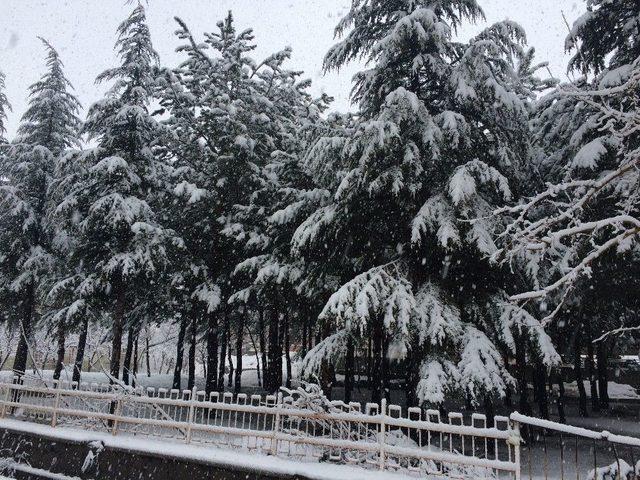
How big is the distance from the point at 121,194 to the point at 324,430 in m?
11.9

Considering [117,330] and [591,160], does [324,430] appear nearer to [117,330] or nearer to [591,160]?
[591,160]

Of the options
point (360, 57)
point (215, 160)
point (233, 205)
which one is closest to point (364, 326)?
point (360, 57)

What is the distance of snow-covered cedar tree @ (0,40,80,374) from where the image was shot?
69.4 ft

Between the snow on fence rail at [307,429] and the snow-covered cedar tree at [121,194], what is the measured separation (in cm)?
531

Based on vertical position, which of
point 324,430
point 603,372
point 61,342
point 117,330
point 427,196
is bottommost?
point 324,430

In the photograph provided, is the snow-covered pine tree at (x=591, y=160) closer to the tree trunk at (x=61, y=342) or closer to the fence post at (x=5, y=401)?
the fence post at (x=5, y=401)

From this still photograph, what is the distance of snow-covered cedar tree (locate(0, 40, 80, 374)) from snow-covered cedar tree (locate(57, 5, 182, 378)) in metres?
3.59

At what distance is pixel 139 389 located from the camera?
36.6ft

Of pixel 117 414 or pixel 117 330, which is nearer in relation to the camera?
pixel 117 414

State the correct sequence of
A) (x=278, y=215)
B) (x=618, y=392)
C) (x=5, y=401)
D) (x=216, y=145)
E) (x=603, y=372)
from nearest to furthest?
(x=5, y=401), (x=278, y=215), (x=216, y=145), (x=603, y=372), (x=618, y=392)

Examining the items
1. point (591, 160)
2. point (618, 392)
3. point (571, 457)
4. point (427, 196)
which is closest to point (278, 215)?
point (427, 196)

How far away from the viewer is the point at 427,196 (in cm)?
1277

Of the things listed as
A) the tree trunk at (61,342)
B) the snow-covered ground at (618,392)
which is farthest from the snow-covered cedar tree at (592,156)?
the snow-covered ground at (618,392)

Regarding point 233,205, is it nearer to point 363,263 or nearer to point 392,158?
point 363,263
